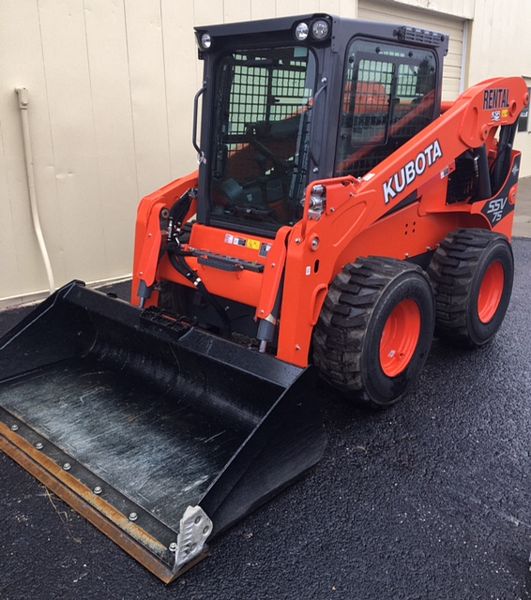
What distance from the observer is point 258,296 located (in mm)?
3205

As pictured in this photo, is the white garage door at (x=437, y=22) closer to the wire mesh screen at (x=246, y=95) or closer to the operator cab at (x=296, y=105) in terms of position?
the operator cab at (x=296, y=105)

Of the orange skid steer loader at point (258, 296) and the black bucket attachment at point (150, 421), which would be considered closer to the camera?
the black bucket attachment at point (150, 421)

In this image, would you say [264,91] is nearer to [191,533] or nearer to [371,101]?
[371,101]

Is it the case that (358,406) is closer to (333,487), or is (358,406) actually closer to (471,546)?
(333,487)

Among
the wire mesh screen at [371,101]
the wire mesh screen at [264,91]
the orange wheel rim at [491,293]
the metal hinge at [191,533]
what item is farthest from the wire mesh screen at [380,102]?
the metal hinge at [191,533]

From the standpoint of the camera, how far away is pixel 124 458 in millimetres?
2842

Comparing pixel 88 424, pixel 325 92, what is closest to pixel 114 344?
pixel 88 424

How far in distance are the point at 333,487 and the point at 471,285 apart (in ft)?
6.09

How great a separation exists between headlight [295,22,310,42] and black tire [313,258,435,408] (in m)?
1.20

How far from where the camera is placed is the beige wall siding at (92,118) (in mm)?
4863

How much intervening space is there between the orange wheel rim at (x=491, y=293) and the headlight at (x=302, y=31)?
7.51 ft

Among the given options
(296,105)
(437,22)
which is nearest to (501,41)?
(437,22)

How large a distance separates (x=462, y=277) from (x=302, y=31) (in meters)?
1.95

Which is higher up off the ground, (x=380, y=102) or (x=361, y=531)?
(x=380, y=102)
